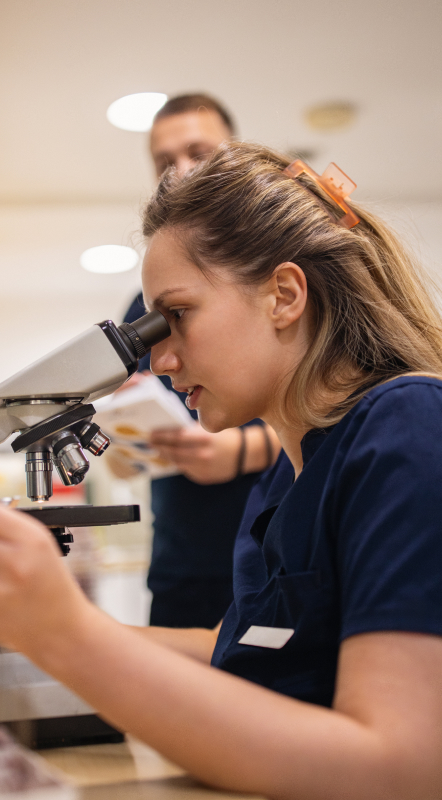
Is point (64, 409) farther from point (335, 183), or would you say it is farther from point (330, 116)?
point (330, 116)

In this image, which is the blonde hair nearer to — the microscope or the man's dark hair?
the microscope

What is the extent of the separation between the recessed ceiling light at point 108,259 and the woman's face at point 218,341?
123 inches

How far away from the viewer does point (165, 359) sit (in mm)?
1053

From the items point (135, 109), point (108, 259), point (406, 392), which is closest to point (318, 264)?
point (406, 392)

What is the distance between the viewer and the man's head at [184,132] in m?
1.84

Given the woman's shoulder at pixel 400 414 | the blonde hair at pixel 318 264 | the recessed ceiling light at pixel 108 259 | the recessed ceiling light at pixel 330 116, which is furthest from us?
the recessed ceiling light at pixel 108 259

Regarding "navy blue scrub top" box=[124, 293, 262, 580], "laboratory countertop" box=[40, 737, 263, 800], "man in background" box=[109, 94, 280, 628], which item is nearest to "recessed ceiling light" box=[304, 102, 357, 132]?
"man in background" box=[109, 94, 280, 628]

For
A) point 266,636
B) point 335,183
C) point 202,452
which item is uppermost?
point 335,183

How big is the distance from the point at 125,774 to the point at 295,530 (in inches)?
13.0

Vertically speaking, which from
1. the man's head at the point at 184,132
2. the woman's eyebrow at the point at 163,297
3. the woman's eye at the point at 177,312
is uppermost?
the man's head at the point at 184,132

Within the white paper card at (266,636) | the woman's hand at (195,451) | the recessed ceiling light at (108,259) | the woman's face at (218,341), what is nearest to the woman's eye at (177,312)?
the woman's face at (218,341)

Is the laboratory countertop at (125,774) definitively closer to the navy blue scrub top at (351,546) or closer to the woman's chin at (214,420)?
the navy blue scrub top at (351,546)

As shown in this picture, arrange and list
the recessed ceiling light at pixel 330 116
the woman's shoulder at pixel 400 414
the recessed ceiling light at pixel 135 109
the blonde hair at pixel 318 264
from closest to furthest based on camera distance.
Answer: the woman's shoulder at pixel 400 414 → the blonde hair at pixel 318 264 → the recessed ceiling light at pixel 135 109 → the recessed ceiling light at pixel 330 116

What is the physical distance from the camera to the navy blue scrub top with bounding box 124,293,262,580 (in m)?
1.70
